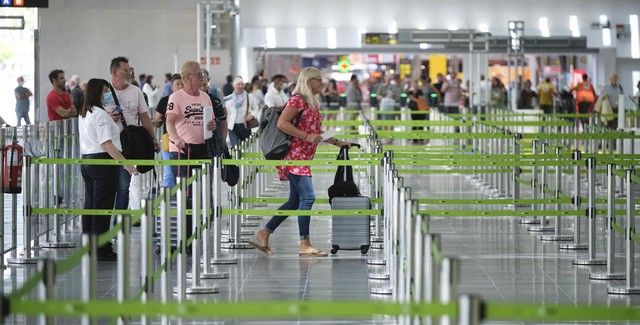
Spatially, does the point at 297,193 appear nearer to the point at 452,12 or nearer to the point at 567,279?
the point at 567,279

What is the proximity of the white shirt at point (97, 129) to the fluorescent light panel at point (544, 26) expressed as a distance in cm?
3491

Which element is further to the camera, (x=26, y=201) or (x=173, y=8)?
(x=173, y=8)

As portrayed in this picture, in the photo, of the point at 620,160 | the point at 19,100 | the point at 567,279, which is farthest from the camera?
the point at 19,100

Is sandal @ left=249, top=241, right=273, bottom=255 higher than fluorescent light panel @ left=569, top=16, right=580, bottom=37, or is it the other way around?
fluorescent light panel @ left=569, top=16, right=580, bottom=37

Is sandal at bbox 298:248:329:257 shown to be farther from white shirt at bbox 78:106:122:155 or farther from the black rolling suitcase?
white shirt at bbox 78:106:122:155

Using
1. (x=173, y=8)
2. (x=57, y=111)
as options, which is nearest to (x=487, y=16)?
(x=173, y=8)

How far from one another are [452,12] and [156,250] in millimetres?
34018

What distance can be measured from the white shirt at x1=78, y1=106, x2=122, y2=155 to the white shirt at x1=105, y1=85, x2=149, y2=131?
665mm

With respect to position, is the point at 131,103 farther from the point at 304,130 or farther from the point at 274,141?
the point at 304,130

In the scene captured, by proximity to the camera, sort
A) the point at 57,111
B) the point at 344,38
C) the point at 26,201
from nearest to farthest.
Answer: the point at 26,201
the point at 57,111
the point at 344,38

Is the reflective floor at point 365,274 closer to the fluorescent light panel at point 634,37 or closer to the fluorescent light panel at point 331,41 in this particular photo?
the fluorescent light panel at point 331,41

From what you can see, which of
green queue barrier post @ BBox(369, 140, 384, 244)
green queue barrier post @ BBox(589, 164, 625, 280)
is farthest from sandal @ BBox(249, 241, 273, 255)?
green queue barrier post @ BBox(589, 164, 625, 280)

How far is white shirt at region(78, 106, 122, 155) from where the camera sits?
1312 cm

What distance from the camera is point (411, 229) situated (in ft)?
27.9
